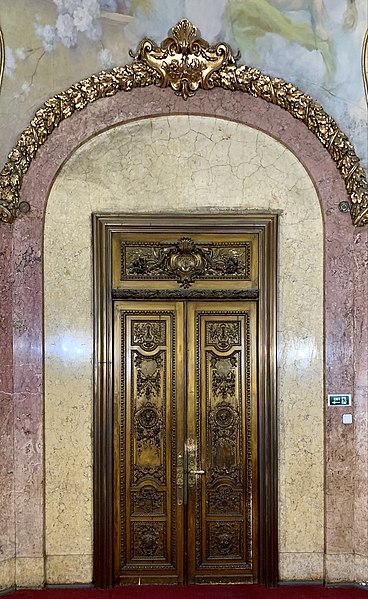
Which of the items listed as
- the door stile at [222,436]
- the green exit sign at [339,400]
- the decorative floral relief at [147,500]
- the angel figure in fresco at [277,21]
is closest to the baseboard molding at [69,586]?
the decorative floral relief at [147,500]

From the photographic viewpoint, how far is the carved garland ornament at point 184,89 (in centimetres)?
512

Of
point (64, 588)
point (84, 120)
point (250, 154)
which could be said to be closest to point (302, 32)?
point (250, 154)

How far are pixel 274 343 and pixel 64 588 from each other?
2367 millimetres

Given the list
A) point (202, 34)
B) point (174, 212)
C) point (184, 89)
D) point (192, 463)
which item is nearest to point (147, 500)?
point (192, 463)

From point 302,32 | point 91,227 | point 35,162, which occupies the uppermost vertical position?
point 302,32

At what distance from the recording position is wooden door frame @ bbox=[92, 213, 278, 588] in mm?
5246

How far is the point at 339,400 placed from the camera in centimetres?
524

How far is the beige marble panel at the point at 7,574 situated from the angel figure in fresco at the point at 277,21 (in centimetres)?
409

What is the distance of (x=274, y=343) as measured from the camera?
529 cm

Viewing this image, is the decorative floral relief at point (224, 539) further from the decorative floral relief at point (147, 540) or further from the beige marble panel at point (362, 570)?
the beige marble panel at point (362, 570)

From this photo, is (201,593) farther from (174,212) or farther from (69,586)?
(174,212)

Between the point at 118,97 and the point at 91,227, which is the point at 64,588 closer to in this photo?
the point at 91,227

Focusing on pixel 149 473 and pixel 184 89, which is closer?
pixel 184 89

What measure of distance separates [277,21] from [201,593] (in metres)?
4.23
